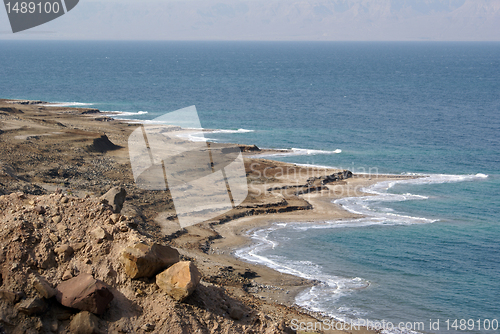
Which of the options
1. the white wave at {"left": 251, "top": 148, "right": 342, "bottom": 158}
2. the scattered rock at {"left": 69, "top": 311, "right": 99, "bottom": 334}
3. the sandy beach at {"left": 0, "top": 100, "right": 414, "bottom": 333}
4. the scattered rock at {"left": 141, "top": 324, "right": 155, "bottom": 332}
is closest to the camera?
the scattered rock at {"left": 69, "top": 311, "right": 99, "bottom": 334}

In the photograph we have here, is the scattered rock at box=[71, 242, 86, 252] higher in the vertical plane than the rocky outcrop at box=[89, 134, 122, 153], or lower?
higher

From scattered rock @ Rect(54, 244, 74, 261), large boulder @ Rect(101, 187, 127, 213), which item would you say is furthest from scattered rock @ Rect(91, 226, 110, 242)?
large boulder @ Rect(101, 187, 127, 213)

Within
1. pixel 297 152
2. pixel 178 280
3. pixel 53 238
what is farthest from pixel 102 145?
pixel 178 280

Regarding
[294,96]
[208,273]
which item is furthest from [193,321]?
[294,96]

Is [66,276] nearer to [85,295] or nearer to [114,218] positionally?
[85,295]

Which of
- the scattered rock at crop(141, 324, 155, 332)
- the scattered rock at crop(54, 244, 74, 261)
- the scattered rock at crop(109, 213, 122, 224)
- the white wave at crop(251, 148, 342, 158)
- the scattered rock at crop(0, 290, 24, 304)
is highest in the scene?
the scattered rock at crop(109, 213, 122, 224)

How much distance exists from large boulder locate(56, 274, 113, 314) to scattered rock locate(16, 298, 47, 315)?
12.3 inches

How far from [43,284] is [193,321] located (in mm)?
2937

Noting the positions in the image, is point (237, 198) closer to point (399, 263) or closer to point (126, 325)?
point (399, 263)

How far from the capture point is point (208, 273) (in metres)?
19.5

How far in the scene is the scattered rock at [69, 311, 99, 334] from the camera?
870cm

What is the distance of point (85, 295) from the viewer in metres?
8.81

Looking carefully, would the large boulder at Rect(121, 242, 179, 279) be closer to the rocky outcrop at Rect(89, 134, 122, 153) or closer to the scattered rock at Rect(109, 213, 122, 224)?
the scattered rock at Rect(109, 213, 122, 224)

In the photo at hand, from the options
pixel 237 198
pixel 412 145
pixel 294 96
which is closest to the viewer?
pixel 237 198
